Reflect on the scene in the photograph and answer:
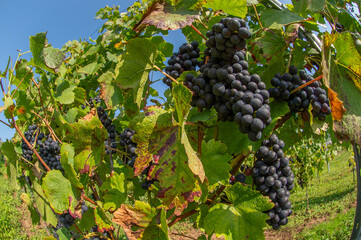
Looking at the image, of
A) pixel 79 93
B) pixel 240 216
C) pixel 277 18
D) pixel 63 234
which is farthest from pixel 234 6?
pixel 63 234

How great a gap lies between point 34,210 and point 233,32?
2.42 meters

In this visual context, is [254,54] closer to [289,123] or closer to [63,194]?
[289,123]

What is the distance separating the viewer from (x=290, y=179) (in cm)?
130

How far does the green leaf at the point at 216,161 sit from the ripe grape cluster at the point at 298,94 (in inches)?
11.7

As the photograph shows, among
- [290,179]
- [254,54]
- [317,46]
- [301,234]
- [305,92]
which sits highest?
[254,54]

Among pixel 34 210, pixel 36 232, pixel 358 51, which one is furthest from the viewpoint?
pixel 36 232

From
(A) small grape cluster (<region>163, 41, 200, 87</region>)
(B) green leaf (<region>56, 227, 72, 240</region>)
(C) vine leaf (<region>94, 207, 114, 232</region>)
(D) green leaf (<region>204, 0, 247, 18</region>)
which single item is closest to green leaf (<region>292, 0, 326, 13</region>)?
(D) green leaf (<region>204, 0, 247, 18</region>)

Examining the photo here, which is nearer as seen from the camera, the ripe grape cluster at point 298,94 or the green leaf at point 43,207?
the ripe grape cluster at point 298,94

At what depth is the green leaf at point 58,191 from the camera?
1462 mm

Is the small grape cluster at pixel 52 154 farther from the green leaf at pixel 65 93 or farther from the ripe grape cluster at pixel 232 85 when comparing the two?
the ripe grape cluster at pixel 232 85

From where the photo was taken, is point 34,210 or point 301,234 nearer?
point 34,210

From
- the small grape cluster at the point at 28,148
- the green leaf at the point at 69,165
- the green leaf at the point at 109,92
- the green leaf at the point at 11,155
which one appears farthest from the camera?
the small grape cluster at the point at 28,148

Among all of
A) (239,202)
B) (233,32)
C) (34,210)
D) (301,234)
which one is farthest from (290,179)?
(301,234)

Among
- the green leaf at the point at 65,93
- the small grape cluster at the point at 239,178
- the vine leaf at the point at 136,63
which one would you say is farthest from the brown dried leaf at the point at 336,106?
the green leaf at the point at 65,93
